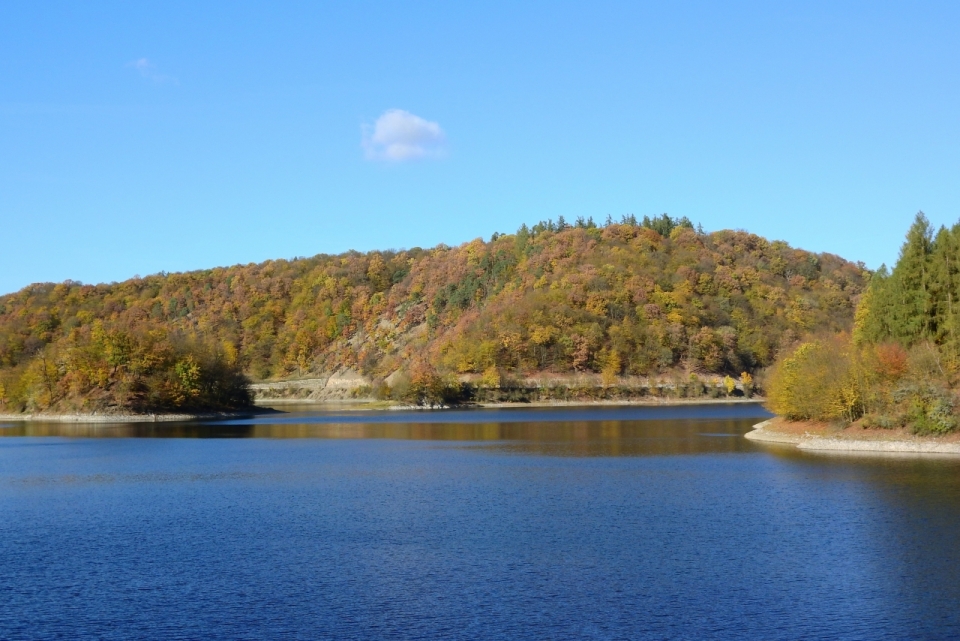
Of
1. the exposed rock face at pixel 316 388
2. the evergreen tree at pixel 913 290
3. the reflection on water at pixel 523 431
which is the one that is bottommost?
the reflection on water at pixel 523 431

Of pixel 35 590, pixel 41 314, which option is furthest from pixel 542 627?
pixel 41 314

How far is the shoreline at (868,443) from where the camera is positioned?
143 ft

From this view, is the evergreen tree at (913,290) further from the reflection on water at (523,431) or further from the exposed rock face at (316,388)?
the exposed rock face at (316,388)

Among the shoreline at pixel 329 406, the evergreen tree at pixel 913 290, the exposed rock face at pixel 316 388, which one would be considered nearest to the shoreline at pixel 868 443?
the evergreen tree at pixel 913 290

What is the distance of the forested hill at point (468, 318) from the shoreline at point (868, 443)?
234ft

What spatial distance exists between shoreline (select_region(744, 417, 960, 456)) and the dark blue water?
3.70 metres

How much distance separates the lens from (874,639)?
1638cm

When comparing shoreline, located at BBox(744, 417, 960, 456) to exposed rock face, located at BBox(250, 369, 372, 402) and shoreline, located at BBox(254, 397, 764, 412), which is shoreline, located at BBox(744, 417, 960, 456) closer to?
shoreline, located at BBox(254, 397, 764, 412)

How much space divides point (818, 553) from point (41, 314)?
17330cm

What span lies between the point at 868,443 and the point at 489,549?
29.6 m

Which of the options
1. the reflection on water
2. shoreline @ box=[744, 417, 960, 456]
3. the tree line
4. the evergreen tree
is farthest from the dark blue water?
the evergreen tree

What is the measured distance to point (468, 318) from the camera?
493 ft

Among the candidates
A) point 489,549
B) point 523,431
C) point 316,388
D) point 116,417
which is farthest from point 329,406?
point 489,549

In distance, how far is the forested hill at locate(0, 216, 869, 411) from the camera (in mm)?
104250
